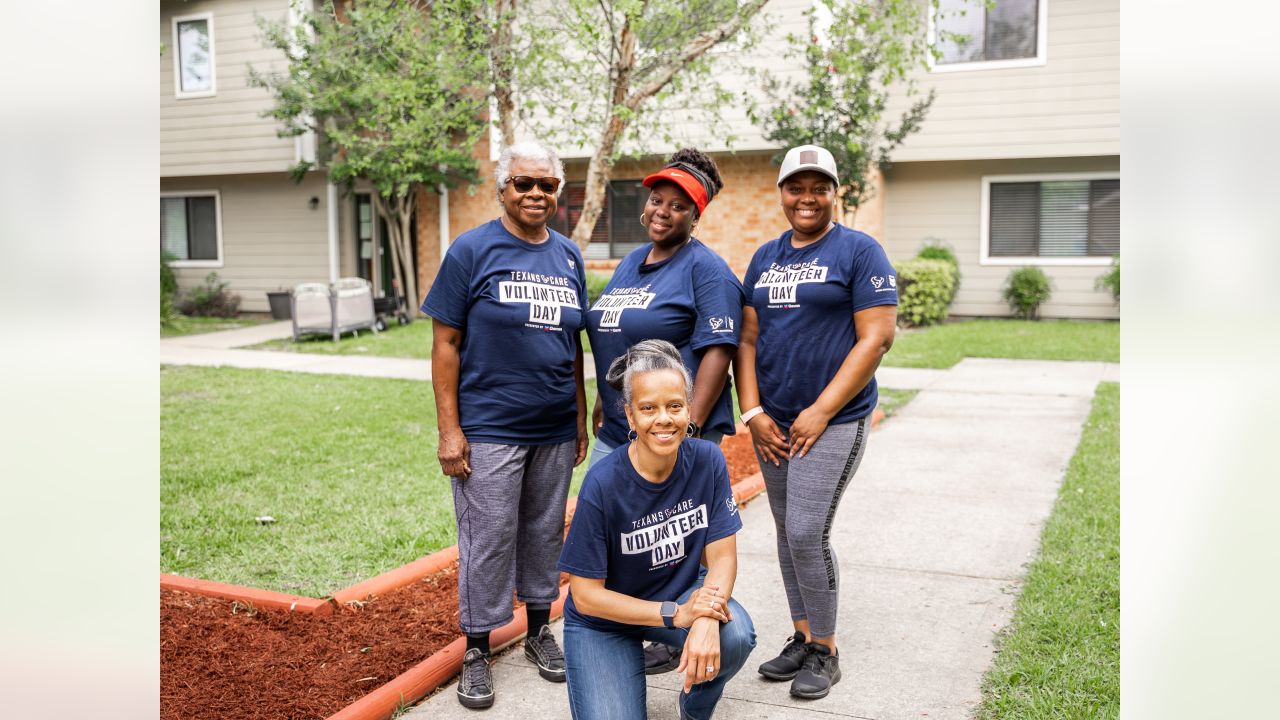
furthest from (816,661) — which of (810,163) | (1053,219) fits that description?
(1053,219)

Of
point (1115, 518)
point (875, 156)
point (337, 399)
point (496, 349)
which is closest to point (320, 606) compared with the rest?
point (496, 349)

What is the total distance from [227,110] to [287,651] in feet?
59.4

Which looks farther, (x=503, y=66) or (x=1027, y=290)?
(x=1027, y=290)

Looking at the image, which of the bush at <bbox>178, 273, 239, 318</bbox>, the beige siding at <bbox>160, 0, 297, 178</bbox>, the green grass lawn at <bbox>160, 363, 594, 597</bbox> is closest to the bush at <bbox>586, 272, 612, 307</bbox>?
the green grass lawn at <bbox>160, 363, 594, 597</bbox>

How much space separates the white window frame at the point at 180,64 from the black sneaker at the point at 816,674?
63.3ft

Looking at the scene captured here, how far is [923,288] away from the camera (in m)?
17.1

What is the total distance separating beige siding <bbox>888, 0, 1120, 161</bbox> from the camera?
16.9 metres

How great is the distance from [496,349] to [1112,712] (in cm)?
251

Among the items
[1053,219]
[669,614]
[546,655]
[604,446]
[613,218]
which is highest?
[613,218]

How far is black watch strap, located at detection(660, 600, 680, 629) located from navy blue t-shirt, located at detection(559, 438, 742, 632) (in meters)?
0.18

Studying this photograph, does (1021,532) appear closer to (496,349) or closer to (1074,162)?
(496,349)

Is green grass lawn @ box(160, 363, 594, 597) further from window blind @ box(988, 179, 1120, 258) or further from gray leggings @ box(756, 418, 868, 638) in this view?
window blind @ box(988, 179, 1120, 258)

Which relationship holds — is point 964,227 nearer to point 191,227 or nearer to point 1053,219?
point 1053,219

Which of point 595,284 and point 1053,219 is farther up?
point 1053,219
